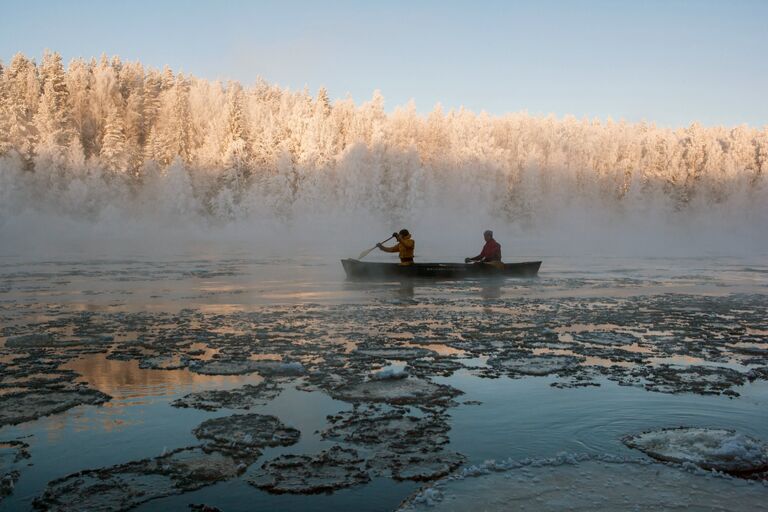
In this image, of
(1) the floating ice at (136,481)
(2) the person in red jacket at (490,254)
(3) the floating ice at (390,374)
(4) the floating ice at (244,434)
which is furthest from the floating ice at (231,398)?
(2) the person in red jacket at (490,254)

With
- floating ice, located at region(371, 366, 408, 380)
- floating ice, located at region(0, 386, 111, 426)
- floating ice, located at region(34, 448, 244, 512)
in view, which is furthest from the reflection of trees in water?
floating ice, located at region(34, 448, 244, 512)

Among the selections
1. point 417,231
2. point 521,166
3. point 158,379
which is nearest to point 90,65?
point 417,231

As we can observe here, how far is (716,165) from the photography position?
11031cm

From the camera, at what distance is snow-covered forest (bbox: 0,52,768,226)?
77625 mm

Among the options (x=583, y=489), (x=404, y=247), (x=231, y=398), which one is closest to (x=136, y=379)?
(x=231, y=398)

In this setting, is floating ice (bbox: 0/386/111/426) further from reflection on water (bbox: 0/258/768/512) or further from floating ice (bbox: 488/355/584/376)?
floating ice (bbox: 488/355/584/376)

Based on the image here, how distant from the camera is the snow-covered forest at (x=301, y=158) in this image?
255 feet

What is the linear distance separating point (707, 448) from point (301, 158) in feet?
254

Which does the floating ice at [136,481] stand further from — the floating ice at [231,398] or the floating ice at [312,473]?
the floating ice at [231,398]

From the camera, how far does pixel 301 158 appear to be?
268 feet

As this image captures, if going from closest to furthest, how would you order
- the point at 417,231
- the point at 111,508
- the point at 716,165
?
the point at 111,508, the point at 417,231, the point at 716,165

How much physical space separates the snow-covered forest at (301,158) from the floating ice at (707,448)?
73104 mm

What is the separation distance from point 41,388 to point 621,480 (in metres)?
6.68

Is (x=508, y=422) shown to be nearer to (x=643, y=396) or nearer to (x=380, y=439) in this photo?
(x=380, y=439)
